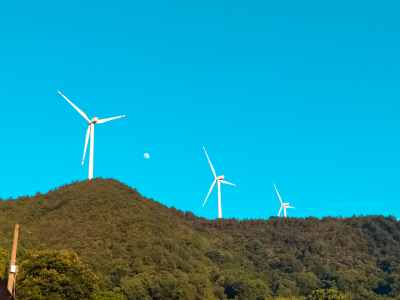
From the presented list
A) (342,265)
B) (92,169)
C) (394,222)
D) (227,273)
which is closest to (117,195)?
(92,169)

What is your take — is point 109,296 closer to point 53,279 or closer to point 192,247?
point 53,279

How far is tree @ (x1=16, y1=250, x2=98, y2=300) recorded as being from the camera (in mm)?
61156

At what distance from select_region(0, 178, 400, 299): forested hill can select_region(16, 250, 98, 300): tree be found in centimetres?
2196

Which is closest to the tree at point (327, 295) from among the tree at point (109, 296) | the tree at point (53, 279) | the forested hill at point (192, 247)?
the forested hill at point (192, 247)

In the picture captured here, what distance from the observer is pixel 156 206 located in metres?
138

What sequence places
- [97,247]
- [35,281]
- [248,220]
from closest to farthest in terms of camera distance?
[35,281], [97,247], [248,220]

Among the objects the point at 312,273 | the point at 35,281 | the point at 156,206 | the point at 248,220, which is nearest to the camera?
the point at 35,281

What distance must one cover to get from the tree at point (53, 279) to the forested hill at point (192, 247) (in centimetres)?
2196

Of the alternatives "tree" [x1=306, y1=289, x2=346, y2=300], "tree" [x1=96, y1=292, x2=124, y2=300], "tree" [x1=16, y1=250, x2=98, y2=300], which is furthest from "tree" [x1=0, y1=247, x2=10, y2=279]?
"tree" [x1=306, y1=289, x2=346, y2=300]

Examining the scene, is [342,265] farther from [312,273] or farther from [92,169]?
[92,169]

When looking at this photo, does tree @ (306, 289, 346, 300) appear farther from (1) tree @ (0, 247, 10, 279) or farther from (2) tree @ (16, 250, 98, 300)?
(1) tree @ (0, 247, 10, 279)

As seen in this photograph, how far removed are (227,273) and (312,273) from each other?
25756mm

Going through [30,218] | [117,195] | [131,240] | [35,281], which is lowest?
[35,281]

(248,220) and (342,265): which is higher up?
(248,220)
